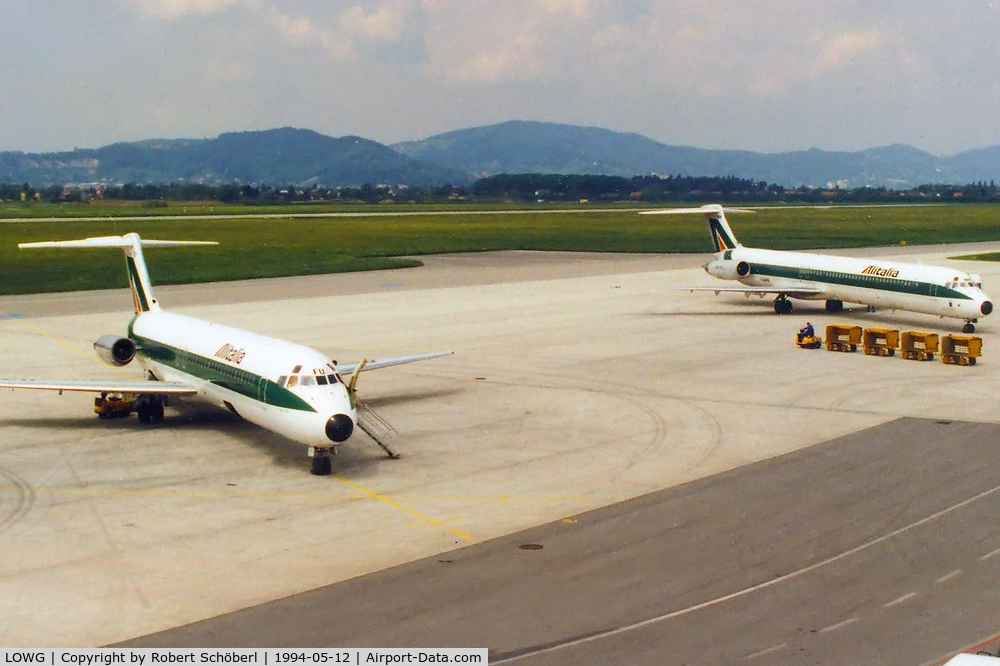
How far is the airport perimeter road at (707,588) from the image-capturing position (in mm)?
16859

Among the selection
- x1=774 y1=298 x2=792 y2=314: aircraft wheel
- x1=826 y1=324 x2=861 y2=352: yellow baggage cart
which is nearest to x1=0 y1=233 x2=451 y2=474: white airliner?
x1=826 y1=324 x2=861 y2=352: yellow baggage cart

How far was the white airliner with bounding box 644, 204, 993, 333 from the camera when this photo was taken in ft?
160

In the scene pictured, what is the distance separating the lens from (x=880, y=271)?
52.4 metres

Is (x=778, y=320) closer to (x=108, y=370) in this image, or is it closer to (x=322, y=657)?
(x=108, y=370)

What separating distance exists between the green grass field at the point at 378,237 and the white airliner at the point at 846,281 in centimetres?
2913

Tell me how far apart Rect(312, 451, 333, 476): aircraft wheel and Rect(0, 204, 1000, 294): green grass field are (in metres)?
44.7

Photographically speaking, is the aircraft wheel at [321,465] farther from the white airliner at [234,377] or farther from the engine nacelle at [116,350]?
the engine nacelle at [116,350]

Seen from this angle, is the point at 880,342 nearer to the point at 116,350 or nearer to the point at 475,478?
the point at 475,478

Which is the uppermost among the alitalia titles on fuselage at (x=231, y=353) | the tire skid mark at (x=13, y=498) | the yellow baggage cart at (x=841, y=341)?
the alitalia titles on fuselage at (x=231, y=353)

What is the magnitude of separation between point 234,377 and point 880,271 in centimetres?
3410

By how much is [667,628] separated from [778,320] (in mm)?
39642

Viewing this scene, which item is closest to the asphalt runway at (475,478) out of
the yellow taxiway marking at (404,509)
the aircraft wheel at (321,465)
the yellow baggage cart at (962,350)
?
the yellow taxiway marking at (404,509)

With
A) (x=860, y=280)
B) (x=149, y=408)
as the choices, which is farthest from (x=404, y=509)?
(x=860, y=280)

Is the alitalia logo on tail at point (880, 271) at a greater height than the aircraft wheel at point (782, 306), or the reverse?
the alitalia logo on tail at point (880, 271)
